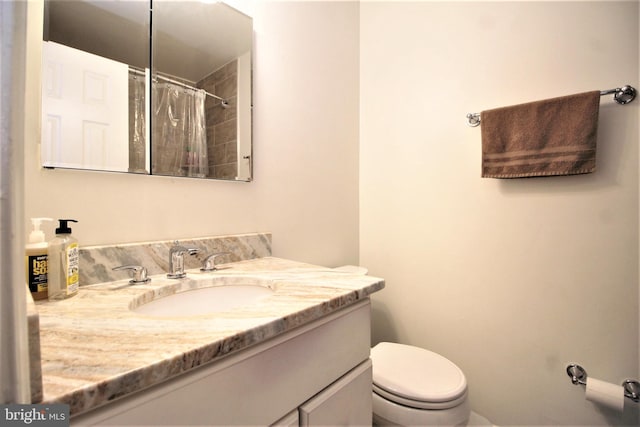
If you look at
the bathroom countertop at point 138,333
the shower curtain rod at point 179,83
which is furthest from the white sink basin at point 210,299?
the shower curtain rod at point 179,83

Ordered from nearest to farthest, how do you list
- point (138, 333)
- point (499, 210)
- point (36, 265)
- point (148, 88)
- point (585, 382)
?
point (138, 333)
point (36, 265)
point (148, 88)
point (585, 382)
point (499, 210)

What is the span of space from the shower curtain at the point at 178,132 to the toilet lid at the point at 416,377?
994 millimetres

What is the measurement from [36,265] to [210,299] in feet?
1.26

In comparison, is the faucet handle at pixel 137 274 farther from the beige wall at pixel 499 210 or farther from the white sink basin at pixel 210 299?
the beige wall at pixel 499 210

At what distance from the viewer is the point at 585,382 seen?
100 centimetres

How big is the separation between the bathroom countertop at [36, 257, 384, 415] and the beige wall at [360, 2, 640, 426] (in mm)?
798

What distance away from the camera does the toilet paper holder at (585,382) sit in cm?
92

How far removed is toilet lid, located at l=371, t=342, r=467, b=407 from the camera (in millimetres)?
911

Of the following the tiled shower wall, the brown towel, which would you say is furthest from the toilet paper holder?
the tiled shower wall

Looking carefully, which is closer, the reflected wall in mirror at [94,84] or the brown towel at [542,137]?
the reflected wall in mirror at [94,84]

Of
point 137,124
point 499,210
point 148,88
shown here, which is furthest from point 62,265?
point 499,210

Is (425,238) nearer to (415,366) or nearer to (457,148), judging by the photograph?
(457,148)

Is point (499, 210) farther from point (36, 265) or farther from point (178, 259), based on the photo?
point (36, 265)

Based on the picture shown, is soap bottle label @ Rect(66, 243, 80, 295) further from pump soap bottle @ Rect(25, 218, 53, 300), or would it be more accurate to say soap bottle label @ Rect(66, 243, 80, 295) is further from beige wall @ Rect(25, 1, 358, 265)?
beige wall @ Rect(25, 1, 358, 265)
